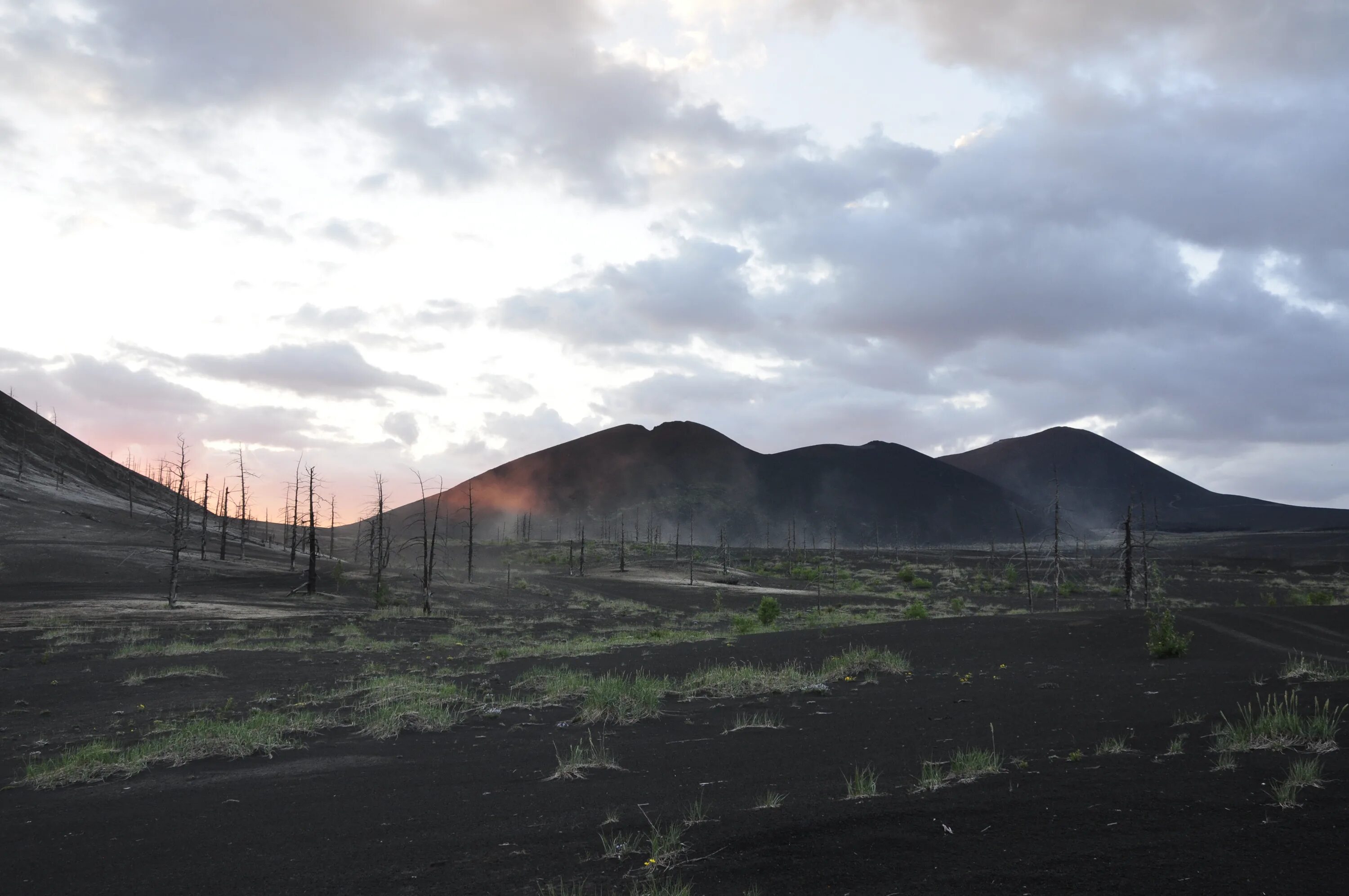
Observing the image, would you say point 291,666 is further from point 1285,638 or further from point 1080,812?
point 1285,638

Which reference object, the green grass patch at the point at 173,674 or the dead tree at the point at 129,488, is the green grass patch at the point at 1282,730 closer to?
the green grass patch at the point at 173,674

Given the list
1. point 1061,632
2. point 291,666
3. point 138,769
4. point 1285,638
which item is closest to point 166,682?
point 291,666

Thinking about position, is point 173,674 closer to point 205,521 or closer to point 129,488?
point 205,521

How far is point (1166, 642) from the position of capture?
17.5 metres

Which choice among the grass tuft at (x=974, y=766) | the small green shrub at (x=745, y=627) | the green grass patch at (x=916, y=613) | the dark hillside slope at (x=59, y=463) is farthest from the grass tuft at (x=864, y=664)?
the dark hillside slope at (x=59, y=463)

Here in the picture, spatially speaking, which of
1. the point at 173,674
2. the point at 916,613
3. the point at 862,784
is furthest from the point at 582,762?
the point at 916,613

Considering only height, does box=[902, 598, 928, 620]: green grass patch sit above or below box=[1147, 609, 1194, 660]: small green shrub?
below

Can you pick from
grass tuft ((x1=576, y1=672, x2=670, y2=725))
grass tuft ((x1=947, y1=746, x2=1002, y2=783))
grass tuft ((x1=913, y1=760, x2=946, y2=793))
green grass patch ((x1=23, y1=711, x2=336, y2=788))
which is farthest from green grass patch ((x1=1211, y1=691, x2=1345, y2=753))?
green grass patch ((x1=23, y1=711, x2=336, y2=788))

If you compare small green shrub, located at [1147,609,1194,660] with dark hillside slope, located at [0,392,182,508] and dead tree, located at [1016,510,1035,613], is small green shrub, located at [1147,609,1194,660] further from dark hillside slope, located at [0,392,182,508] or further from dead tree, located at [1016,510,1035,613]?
dark hillside slope, located at [0,392,182,508]

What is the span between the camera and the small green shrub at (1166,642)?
17.4 meters

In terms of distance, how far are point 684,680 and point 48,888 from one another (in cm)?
1337

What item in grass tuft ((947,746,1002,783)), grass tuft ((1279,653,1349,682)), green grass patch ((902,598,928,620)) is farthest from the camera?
green grass patch ((902,598,928,620))

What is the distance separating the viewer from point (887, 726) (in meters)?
12.8

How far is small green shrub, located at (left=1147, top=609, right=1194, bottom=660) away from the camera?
Answer: 17.4 meters
